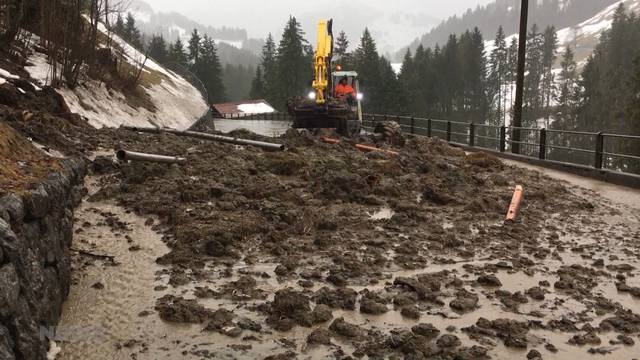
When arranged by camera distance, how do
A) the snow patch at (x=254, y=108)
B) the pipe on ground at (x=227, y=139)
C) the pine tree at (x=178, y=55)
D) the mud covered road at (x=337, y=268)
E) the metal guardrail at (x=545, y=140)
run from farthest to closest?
1. the pine tree at (x=178, y=55)
2. the snow patch at (x=254, y=108)
3. the metal guardrail at (x=545, y=140)
4. the pipe on ground at (x=227, y=139)
5. the mud covered road at (x=337, y=268)

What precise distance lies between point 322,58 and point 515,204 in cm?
1392

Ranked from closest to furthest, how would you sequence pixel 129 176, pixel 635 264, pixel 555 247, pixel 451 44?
pixel 635 264
pixel 555 247
pixel 129 176
pixel 451 44

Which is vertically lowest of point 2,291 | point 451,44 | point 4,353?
point 4,353

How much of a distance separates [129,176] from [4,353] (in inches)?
240

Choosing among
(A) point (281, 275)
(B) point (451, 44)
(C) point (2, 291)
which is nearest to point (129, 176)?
(A) point (281, 275)

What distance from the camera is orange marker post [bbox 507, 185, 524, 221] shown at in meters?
8.31

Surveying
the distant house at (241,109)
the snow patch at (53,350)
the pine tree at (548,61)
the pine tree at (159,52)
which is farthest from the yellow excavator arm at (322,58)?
the pine tree at (548,61)

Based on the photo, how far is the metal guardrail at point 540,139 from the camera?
574 inches

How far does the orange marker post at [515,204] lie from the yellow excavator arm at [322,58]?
485 inches

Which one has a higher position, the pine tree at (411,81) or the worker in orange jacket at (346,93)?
the pine tree at (411,81)

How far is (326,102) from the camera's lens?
2058 cm

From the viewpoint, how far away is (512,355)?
4184 mm

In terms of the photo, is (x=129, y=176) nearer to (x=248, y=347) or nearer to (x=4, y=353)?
(x=248, y=347)

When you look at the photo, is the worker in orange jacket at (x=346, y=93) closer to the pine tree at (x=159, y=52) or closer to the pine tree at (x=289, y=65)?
the pine tree at (x=289, y=65)
